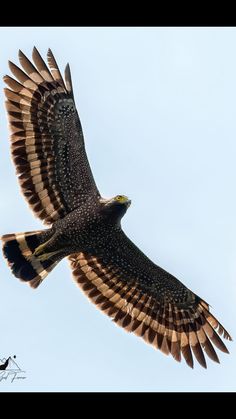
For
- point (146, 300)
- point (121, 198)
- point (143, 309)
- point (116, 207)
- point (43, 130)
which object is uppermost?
point (43, 130)

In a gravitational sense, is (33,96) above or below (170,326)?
above

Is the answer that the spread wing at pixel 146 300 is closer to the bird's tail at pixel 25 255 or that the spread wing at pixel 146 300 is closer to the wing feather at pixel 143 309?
the wing feather at pixel 143 309

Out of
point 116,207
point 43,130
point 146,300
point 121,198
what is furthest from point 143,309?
point 43,130

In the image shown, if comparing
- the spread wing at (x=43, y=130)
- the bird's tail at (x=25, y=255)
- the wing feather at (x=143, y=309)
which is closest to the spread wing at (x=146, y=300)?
the wing feather at (x=143, y=309)

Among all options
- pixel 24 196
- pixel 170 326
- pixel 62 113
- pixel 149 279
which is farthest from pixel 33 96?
pixel 170 326

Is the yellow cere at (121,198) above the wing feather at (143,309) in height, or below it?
above

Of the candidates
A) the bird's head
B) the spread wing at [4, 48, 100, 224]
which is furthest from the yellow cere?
the spread wing at [4, 48, 100, 224]

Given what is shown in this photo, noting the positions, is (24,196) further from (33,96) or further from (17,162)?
(33,96)

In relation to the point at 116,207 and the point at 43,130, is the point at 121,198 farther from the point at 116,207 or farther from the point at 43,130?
the point at 43,130
